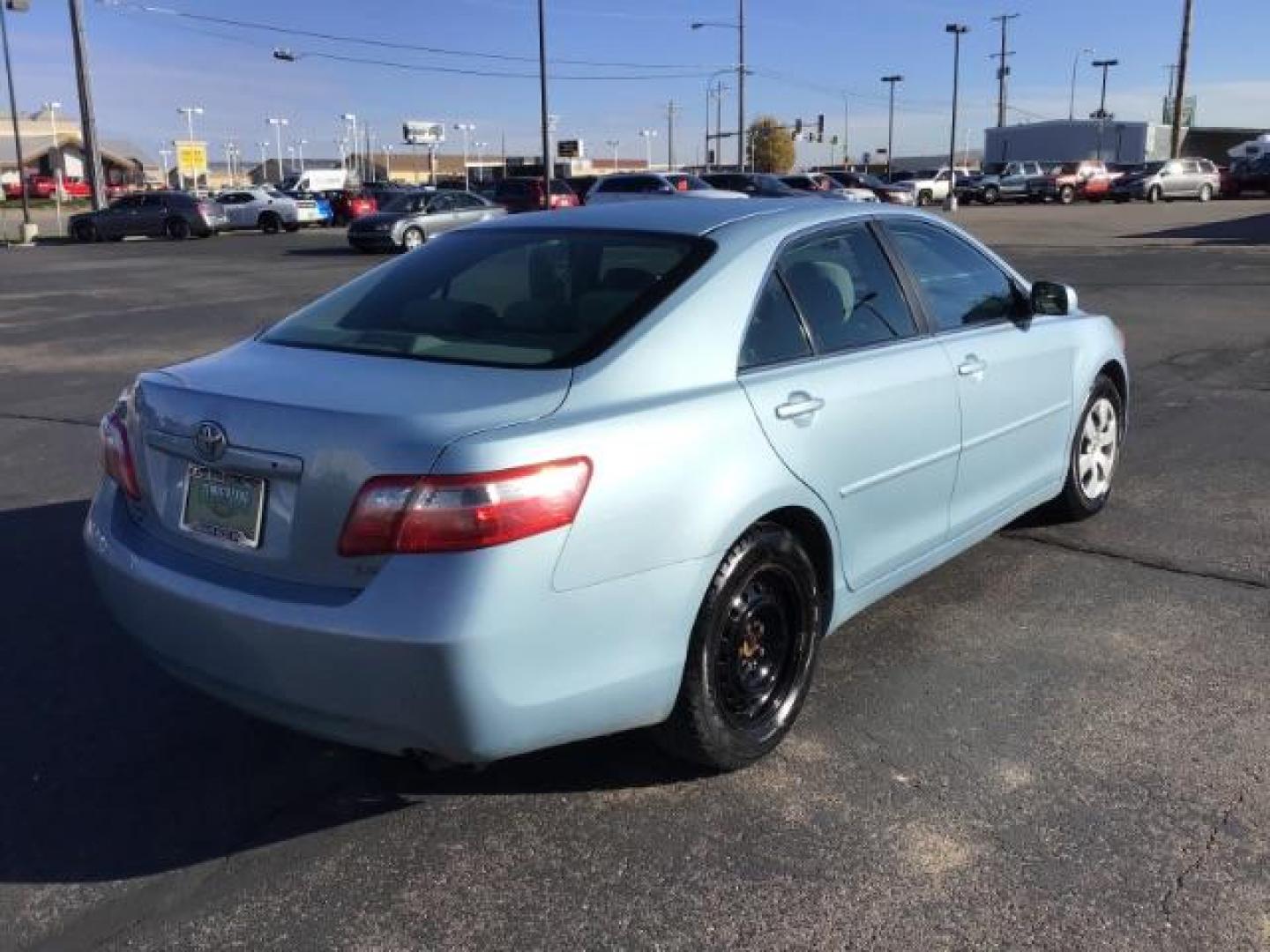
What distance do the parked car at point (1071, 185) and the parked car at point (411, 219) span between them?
31938 millimetres

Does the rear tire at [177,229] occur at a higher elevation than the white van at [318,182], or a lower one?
lower

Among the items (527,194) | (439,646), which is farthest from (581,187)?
(439,646)

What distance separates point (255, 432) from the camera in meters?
2.80

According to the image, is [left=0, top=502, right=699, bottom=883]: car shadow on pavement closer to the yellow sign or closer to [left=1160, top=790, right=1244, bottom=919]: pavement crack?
[left=1160, top=790, right=1244, bottom=919]: pavement crack

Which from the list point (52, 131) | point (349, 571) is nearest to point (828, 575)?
point (349, 571)

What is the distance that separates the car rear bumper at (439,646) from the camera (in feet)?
8.45

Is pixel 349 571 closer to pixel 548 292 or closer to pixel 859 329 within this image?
pixel 548 292

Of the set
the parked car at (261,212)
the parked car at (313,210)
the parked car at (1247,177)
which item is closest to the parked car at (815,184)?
the parked car at (313,210)

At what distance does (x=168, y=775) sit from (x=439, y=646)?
4.41 ft

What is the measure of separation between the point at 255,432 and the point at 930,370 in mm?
2275

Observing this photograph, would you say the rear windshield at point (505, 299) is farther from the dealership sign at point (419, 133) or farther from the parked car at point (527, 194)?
the dealership sign at point (419, 133)

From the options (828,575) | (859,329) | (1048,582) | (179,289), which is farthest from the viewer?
(179,289)

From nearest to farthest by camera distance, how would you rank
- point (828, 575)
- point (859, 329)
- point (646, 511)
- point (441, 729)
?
point (441, 729) < point (646, 511) < point (828, 575) < point (859, 329)

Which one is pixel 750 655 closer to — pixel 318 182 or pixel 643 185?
pixel 643 185
